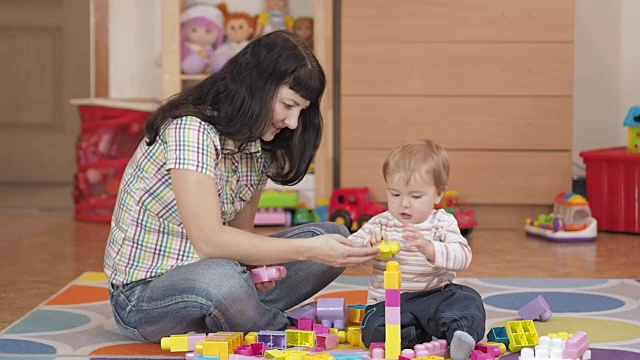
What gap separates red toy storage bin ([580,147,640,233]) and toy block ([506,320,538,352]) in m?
1.76

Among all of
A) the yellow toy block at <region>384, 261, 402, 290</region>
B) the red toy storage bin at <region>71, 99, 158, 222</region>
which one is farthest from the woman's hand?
the red toy storage bin at <region>71, 99, 158, 222</region>

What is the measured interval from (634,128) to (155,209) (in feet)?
7.17

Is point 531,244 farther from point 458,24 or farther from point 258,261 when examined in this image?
point 258,261

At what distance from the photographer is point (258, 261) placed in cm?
193

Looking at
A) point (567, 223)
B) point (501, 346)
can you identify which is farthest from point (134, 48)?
point (501, 346)

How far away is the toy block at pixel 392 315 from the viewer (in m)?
1.80

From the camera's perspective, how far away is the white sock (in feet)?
5.99

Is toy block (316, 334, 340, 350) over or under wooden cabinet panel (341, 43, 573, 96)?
under

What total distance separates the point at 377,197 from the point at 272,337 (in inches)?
76.6

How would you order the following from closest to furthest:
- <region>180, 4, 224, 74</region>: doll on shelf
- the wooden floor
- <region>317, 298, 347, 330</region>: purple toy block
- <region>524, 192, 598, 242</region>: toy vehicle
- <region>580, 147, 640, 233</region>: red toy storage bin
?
<region>317, 298, 347, 330</region>: purple toy block, the wooden floor, <region>524, 192, 598, 242</region>: toy vehicle, <region>580, 147, 640, 233</region>: red toy storage bin, <region>180, 4, 224, 74</region>: doll on shelf

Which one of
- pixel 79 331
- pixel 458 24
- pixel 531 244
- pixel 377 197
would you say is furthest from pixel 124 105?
pixel 79 331

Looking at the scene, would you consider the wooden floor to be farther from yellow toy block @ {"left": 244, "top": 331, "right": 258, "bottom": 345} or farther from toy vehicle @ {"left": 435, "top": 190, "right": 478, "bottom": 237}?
yellow toy block @ {"left": 244, "top": 331, "right": 258, "bottom": 345}

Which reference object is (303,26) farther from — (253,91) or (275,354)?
(275,354)

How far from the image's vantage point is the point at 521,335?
197cm
